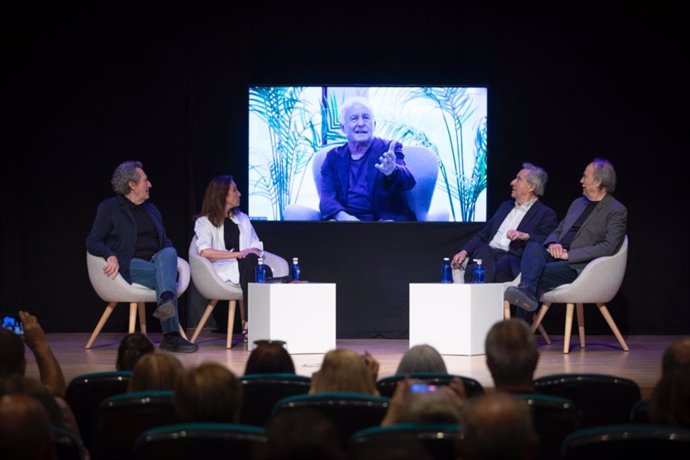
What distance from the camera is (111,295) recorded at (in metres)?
7.19

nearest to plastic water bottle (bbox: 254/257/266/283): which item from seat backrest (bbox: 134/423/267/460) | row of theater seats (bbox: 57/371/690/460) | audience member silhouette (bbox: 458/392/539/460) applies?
row of theater seats (bbox: 57/371/690/460)

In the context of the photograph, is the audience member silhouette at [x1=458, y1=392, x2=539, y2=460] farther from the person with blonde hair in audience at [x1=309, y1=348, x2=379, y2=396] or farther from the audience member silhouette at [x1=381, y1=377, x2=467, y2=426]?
the person with blonde hair in audience at [x1=309, y1=348, x2=379, y2=396]

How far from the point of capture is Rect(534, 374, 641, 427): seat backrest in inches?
137

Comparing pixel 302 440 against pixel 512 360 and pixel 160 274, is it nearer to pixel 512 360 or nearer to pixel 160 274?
pixel 512 360

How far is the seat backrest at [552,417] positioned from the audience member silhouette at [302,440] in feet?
3.25

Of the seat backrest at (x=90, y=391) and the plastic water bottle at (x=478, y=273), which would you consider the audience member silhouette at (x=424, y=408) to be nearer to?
the seat backrest at (x=90, y=391)

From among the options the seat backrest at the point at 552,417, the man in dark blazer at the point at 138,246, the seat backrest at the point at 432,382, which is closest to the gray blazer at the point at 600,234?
the man in dark blazer at the point at 138,246

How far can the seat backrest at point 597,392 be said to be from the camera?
3480 mm

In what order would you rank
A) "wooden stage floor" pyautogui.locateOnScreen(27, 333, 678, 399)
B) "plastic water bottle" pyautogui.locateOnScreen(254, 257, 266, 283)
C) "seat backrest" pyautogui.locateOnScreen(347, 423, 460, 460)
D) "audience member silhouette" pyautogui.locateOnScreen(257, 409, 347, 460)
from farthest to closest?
1. "plastic water bottle" pyautogui.locateOnScreen(254, 257, 266, 283)
2. "wooden stage floor" pyautogui.locateOnScreen(27, 333, 678, 399)
3. "seat backrest" pyautogui.locateOnScreen(347, 423, 460, 460)
4. "audience member silhouette" pyautogui.locateOnScreen(257, 409, 347, 460)

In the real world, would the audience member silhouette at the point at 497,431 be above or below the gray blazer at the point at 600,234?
below

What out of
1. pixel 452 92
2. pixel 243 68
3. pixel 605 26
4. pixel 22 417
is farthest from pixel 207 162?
pixel 22 417

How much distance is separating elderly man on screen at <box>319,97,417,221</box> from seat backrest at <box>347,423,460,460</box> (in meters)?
5.93

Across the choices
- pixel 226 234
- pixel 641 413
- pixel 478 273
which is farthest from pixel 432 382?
pixel 226 234

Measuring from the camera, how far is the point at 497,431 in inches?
84.7
